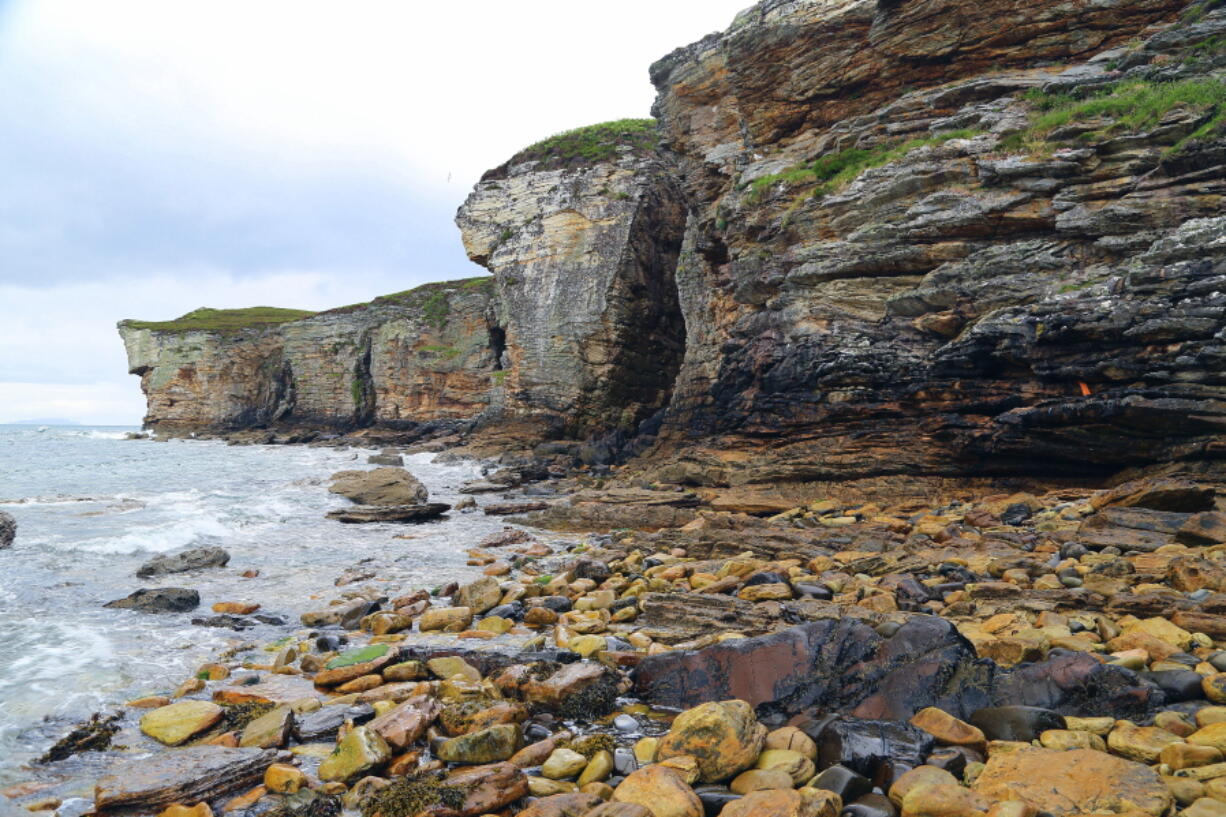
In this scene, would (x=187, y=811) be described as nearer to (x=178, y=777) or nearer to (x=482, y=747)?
(x=178, y=777)

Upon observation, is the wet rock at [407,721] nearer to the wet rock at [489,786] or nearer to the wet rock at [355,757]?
the wet rock at [355,757]

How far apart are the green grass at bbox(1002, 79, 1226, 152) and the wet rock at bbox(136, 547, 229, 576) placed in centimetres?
1832

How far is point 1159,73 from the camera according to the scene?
14.1 meters

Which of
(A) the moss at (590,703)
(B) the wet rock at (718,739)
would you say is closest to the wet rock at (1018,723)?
(B) the wet rock at (718,739)

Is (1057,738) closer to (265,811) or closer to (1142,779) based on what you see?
(1142,779)

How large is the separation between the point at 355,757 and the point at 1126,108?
57.8 feet

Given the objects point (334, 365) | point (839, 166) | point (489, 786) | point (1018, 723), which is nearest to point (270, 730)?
→ point (489, 786)

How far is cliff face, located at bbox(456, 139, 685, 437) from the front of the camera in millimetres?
34406

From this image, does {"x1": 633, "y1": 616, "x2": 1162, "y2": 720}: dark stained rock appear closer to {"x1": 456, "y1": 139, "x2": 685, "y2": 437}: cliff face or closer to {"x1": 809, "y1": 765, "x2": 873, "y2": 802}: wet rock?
{"x1": 809, "y1": 765, "x2": 873, "y2": 802}: wet rock

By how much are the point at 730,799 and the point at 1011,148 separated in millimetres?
15978

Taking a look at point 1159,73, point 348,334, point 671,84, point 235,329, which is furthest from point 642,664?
point 235,329

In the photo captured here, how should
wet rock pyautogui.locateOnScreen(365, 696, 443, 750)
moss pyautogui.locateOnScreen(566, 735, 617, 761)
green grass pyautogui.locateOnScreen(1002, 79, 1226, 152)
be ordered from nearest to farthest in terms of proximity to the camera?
1. moss pyautogui.locateOnScreen(566, 735, 617, 761)
2. wet rock pyautogui.locateOnScreen(365, 696, 443, 750)
3. green grass pyautogui.locateOnScreen(1002, 79, 1226, 152)

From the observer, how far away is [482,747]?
165 inches

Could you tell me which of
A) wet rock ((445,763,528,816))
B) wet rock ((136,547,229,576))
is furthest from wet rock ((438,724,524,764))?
wet rock ((136,547,229,576))
